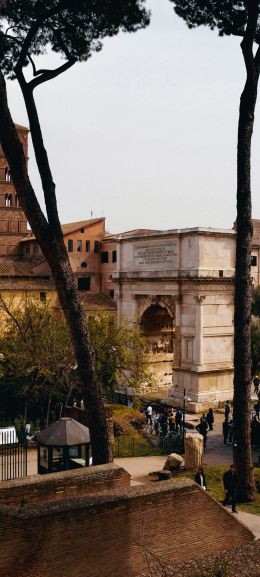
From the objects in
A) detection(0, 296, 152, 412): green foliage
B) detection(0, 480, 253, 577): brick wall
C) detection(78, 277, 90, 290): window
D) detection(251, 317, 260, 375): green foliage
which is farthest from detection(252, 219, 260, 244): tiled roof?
detection(0, 480, 253, 577): brick wall

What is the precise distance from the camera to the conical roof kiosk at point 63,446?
11375 millimetres

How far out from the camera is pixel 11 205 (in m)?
53.8

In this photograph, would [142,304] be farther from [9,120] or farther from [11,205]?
[11,205]

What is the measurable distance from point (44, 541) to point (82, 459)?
450 centimetres

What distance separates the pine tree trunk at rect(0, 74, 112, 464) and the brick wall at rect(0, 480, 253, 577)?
2.52 meters

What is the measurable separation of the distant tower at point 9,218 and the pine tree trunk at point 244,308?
4143 centimetres

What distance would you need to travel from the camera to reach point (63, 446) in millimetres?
11305

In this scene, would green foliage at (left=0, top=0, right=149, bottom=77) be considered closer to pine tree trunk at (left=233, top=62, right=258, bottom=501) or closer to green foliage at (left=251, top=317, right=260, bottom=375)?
pine tree trunk at (left=233, top=62, right=258, bottom=501)

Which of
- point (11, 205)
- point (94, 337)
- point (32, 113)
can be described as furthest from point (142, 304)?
point (11, 205)

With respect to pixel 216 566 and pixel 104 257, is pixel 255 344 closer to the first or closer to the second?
pixel 216 566

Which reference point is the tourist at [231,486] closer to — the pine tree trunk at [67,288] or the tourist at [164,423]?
the pine tree trunk at [67,288]

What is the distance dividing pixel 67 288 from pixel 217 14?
7.41 metres

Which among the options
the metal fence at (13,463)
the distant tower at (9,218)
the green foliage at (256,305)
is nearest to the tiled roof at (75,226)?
the distant tower at (9,218)

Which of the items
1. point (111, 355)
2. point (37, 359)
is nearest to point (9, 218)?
point (111, 355)
